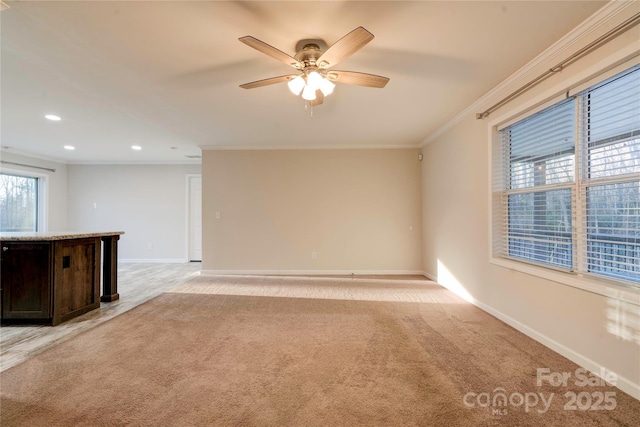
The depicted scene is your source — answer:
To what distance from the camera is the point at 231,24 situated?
7.07 ft

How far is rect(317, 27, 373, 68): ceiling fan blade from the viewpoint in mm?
1841

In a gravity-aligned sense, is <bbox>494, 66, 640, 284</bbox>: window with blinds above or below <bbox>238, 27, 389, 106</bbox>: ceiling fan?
below

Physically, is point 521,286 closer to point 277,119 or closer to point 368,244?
point 368,244

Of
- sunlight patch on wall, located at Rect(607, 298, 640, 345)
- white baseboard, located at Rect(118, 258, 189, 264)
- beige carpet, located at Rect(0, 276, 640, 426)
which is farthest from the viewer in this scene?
white baseboard, located at Rect(118, 258, 189, 264)

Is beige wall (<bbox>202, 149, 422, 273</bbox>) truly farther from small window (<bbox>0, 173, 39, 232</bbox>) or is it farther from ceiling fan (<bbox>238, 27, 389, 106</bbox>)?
small window (<bbox>0, 173, 39, 232</bbox>)

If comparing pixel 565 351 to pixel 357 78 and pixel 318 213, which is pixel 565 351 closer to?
pixel 357 78

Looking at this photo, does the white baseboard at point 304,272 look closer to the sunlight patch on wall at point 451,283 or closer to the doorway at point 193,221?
the sunlight patch on wall at point 451,283

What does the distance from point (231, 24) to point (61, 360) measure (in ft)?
9.29

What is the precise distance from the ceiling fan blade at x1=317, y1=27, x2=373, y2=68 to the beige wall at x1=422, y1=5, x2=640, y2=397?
1.63 metres

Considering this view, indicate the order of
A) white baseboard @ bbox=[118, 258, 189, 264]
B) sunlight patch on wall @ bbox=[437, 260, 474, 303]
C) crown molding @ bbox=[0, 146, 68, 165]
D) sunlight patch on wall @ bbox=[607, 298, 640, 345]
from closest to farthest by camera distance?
sunlight patch on wall @ bbox=[607, 298, 640, 345] < sunlight patch on wall @ bbox=[437, 260, 474, 303] < crown molding @ bbox=[0, 146, 68, 165] < white baseboard @ bbox=[118, 258, 189, 264]

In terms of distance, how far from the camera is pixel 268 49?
6.65 ft

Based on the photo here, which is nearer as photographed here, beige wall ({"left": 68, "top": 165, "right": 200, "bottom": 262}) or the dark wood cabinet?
the dark wood cabinet

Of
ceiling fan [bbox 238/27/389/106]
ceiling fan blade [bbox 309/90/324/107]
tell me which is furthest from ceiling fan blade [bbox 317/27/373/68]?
ceiling fan blade [bbox 309/90/324/107]

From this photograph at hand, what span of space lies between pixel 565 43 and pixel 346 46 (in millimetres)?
1733
